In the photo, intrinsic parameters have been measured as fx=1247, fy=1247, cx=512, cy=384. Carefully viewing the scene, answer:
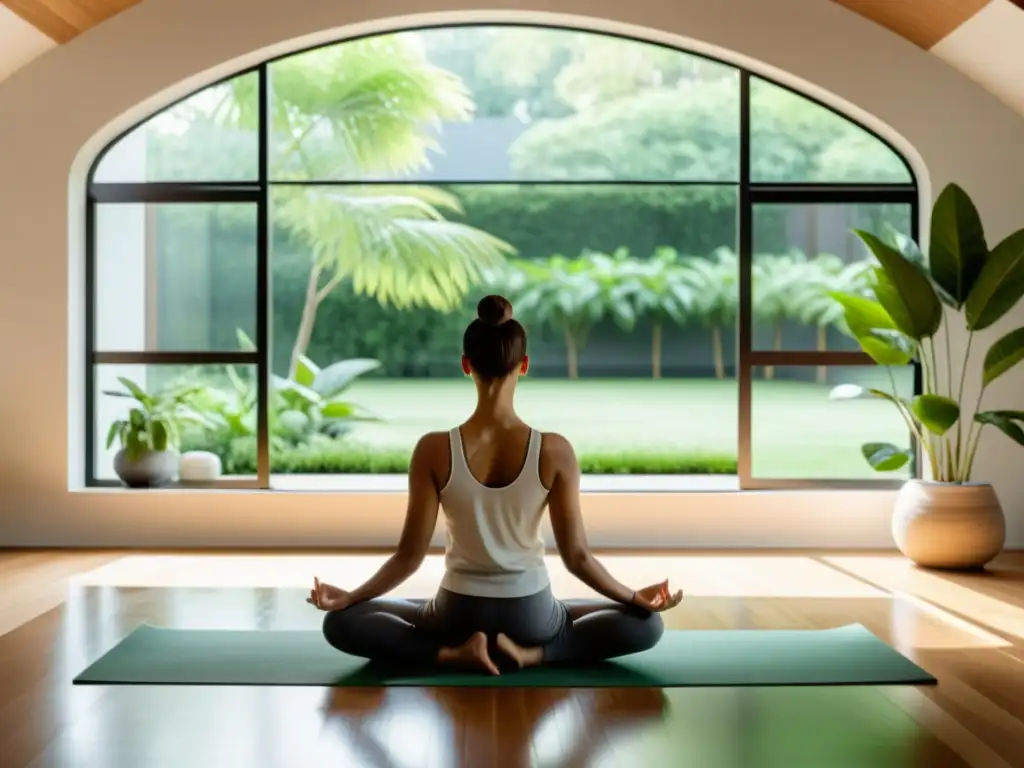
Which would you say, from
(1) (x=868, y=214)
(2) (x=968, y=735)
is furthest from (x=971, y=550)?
(2) (x=968, y=735)

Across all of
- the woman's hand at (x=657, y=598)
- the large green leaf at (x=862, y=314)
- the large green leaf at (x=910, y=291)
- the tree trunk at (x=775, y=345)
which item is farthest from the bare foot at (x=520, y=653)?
the tree trunk at (x=775, y=345)

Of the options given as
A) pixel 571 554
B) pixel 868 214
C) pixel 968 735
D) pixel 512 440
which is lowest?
pixel 968 735

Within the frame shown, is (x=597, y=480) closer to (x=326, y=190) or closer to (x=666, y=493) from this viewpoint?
(x=666, y=493)

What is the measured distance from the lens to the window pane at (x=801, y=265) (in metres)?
6.10

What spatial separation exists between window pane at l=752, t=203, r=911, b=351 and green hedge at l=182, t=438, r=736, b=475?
1.37 m

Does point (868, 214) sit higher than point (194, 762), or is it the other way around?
point (868, 214)

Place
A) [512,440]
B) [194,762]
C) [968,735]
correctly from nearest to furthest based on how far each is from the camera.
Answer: [194,762]
[968,735]
[512,440]

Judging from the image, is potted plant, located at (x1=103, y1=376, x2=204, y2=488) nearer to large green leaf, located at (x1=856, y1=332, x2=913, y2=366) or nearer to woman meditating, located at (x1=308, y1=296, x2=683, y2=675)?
woman meditating, located at (x1=308, y1=296, x2=683, y2=675)

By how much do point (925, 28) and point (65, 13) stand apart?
383cm

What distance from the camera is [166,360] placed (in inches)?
239

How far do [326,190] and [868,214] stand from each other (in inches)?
107

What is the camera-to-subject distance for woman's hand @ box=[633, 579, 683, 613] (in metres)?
3.20

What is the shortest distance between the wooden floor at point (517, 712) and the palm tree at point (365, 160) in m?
2.59

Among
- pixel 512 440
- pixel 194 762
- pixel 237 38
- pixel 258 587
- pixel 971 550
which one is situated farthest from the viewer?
pixel 237 38
